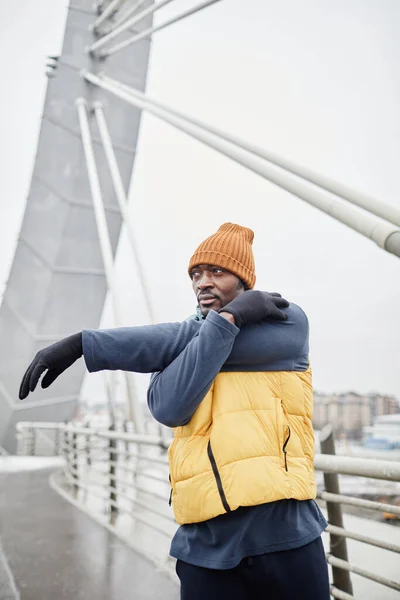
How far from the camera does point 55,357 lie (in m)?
1.20

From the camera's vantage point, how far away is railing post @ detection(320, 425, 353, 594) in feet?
8.46

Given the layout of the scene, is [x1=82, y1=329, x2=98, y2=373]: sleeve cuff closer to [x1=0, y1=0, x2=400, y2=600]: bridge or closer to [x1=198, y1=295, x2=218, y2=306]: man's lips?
[x1=198, y1=295, x2=218, y2=306]: man's lips

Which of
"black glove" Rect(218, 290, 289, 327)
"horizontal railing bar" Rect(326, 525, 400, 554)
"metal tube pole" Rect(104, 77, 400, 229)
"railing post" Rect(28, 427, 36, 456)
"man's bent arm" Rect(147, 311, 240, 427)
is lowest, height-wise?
"railing post" Rect(28, 427, 36, 456)

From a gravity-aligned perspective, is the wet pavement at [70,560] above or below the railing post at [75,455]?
below

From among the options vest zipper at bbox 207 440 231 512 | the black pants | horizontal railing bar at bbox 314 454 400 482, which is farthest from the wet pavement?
vest zipper at bbox 207 440 231 512

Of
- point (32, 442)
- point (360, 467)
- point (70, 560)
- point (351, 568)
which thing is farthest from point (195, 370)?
point (32, 442)

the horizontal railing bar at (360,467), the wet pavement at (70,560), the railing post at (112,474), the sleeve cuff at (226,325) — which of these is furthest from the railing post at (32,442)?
the sleeve cuff at (226,325)

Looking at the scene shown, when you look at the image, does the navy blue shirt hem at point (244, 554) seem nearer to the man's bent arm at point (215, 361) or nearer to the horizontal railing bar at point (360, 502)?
the man's bent arm at point (215, 361)

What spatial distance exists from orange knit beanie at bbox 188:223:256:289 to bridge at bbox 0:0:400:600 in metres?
1.06

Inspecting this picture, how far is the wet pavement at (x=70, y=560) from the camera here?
125 inches

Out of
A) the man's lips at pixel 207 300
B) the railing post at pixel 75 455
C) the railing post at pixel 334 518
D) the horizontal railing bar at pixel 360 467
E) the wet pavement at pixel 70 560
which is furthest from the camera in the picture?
the railing post at pixel 75 455

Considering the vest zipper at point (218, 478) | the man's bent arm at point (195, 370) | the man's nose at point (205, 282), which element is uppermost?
the man's nose at point (205, 282)

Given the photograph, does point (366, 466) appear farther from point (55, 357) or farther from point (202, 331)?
point (55, 357)

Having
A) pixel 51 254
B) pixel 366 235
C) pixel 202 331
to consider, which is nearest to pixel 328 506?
pixel 366 235
